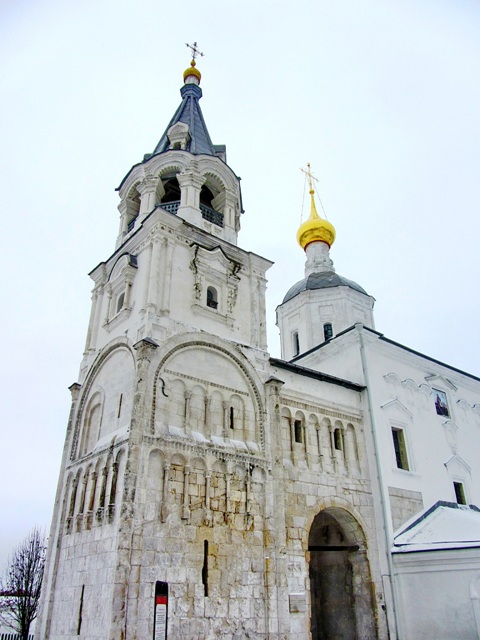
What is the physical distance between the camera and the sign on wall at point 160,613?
9070 millimetres

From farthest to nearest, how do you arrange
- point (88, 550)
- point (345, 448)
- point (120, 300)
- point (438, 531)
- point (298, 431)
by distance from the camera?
point (345, 448) → point (120, 300) → point (298, 431) → point (438, 531) → point (88, 550)

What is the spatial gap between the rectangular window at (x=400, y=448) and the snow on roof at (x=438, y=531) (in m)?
1.47

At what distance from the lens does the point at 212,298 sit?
561 inches

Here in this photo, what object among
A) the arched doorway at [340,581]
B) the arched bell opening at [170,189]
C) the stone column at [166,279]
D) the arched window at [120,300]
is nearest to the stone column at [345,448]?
the arched doorway at [340,581]

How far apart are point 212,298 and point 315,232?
11644 millimetres

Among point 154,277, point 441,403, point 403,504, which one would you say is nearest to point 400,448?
point 403,504

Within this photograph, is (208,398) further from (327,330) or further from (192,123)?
(192,123)

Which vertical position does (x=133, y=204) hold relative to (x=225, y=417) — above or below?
above

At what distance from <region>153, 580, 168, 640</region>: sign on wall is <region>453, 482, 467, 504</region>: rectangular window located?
1126 centimetres

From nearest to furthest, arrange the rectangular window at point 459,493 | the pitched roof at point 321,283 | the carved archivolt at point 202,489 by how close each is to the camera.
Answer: the carved archivolt at point 202,489, the rectangular window at point 459,493, the pitched roof at point 321,283

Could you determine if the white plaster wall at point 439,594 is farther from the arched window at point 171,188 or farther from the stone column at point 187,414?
the arched window at point 171,188

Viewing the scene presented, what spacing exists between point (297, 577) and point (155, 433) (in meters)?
4.96

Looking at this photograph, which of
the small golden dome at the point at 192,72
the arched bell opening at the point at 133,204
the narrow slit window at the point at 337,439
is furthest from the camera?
the small golden dome at the point at 192,72

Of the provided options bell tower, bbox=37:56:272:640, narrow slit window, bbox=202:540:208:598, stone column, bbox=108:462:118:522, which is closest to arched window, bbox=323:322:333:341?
bell tower, bbox=37:56:272:640
